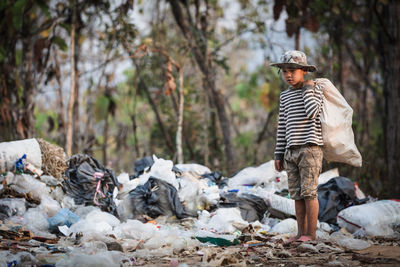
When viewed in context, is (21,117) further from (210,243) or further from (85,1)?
(210,243)

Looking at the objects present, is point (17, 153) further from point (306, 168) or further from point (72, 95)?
point (306, 168)

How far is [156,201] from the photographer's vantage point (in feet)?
15.8

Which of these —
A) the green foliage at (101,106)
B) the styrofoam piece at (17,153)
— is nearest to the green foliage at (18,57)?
the green foliage at (101,106)

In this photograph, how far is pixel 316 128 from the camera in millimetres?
3670

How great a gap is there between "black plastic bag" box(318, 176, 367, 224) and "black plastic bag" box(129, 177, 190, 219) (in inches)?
58.9

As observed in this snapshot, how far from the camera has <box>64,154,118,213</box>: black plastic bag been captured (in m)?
4.91

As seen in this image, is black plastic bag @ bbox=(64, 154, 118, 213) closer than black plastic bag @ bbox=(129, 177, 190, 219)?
No

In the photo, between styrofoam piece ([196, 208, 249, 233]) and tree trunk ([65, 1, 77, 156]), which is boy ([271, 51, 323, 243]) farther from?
tree trunk ([65, 1, 77, 156])

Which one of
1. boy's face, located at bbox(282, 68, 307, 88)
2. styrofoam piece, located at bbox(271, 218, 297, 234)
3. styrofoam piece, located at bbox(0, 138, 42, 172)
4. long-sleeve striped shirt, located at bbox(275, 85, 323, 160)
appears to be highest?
boy's face, located at bbox(282, 68, 307, 88)

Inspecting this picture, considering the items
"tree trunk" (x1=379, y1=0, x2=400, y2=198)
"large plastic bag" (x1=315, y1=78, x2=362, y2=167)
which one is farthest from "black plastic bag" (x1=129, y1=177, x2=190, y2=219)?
"tree trunk" (x1=379, y1=0, x2=400, y2=198)

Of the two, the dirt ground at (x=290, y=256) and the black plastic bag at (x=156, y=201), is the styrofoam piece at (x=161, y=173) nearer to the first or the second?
the black plastic bag at (x=156, y=201)

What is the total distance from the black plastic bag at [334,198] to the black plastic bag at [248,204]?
0.62 meters

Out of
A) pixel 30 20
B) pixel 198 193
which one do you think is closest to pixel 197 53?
pixel 30 20

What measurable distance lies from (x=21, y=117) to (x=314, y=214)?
591 centimetres
